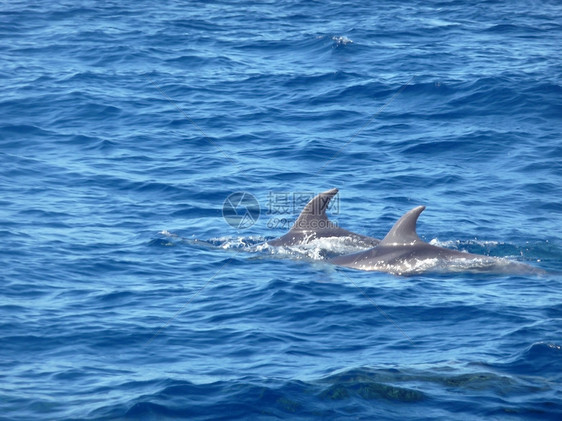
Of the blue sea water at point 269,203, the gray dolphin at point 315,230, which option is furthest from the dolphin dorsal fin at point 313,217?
the blue sea water at point 269,203

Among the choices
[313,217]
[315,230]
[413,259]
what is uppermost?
[313,217]

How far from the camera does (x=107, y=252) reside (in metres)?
16.4

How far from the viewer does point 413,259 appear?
1592 cm

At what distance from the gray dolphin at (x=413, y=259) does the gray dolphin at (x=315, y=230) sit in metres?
1.14

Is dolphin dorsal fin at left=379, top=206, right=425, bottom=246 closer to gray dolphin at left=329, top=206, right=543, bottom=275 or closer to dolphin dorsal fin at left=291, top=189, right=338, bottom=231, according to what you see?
gray dolphin at left=329, top=206, right=543, bottom=275

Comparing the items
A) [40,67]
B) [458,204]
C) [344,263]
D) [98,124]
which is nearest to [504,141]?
[458,204]

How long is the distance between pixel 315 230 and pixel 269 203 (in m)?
3.00

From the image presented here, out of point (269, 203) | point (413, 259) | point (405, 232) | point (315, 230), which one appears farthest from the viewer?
point (269, 203)

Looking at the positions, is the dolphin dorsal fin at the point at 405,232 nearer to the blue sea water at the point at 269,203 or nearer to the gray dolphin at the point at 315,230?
the blue sea water at the point at 269,203

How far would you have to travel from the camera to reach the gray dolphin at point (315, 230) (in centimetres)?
1750

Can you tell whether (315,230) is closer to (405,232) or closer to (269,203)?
(405,232)

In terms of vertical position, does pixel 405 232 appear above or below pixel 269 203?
above

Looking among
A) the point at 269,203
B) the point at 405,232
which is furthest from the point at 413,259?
the point at 269,203

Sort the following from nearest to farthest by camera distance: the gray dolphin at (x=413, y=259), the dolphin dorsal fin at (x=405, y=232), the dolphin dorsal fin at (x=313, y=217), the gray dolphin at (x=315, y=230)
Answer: the gray dolphin at (x=413, y=259) → the dolphin dorsal fin at (x=405, y=232) → the gray dolphin at (x=315, y=230) → the dolphin dorsal fin at (x=313, y=217)
